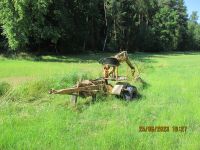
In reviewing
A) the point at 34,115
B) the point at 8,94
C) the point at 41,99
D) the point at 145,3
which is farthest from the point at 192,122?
the point at 145,3

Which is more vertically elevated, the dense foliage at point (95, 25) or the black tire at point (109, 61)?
the dense foliage at point (95, 25)

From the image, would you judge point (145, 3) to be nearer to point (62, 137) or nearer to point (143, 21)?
point (143, 21)

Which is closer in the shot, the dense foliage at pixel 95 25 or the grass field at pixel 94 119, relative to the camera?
the grass field at pixel 94 119

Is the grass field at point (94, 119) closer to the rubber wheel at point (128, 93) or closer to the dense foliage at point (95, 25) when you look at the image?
the rubber wheel at point (128, 93)

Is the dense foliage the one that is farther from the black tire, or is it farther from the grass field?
the black tire

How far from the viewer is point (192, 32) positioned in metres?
93.3

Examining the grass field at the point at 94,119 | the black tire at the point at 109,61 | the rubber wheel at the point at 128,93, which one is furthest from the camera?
the black tire at the point at 109,61

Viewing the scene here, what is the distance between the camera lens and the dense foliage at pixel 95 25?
3456 cm

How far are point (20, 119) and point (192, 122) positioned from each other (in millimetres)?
4383

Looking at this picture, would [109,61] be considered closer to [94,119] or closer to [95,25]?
[94,119]

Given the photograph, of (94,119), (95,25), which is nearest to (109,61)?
(94,119)

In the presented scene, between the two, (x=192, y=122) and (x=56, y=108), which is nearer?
(x=192, y=122)

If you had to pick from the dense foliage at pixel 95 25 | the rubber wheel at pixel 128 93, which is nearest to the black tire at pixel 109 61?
the rubber wheel at pixel 128 93

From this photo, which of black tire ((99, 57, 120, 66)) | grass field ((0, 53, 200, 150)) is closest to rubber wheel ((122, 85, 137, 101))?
grass field ((0, 53, 200, 150))
